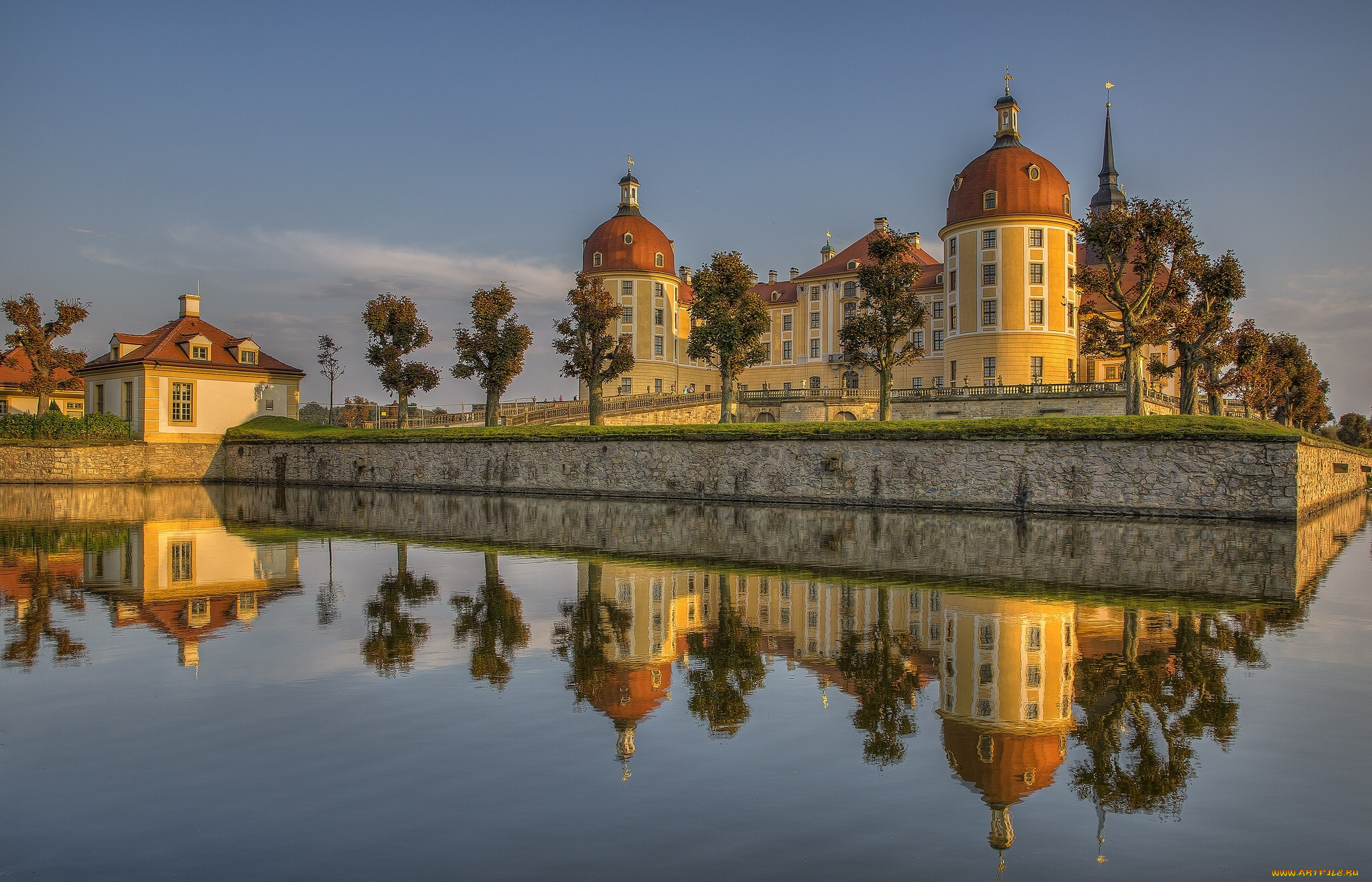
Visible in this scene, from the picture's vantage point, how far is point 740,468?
105 feet

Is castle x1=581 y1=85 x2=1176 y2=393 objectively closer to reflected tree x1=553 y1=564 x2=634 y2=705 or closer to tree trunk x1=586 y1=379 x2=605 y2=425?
tree trunk x1=586 y1=379 x2=605 y2=425

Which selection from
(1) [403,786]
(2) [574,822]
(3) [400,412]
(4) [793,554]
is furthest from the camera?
(3) [400,412]

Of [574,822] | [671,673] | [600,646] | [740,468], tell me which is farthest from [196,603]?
[740,468]

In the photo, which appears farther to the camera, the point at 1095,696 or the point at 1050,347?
the point at 1050,347

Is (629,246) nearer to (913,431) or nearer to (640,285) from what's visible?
(640,285)

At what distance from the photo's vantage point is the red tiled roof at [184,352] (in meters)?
45.6

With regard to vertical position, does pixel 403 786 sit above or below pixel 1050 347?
below

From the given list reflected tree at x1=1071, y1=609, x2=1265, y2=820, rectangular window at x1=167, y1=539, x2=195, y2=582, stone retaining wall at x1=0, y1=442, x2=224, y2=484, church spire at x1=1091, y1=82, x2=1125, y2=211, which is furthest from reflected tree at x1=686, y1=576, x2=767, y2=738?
church spire at x1=1091, y1=82, x2=1125, y2=211

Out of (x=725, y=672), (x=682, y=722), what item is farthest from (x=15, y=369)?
(x=682, y=722)

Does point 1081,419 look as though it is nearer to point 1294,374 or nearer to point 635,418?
point 635,418

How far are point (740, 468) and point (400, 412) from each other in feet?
86.2

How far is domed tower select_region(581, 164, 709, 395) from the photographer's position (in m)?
66.6

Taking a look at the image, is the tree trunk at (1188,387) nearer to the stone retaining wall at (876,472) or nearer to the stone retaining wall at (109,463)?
the stone retaining wall at (876,472)

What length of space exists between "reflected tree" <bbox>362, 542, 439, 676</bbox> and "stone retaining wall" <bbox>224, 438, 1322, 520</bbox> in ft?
59.6
